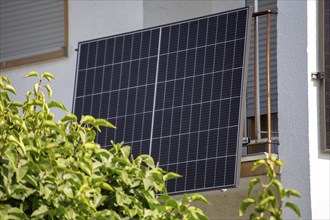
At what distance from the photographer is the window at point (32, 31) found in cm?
1435

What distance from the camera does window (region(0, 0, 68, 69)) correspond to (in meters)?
14.4

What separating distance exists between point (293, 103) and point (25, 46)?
4.33 m

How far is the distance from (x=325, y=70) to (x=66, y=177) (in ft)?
14.1

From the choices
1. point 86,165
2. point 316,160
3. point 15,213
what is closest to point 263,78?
point 316,160

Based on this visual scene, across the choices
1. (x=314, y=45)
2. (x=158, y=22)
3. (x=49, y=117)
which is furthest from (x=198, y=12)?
(x=49, y=117)

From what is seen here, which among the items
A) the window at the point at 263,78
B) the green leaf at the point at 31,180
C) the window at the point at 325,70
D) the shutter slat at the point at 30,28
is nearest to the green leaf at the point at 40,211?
the green leaf at the point at 31,180

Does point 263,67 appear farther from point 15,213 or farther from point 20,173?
point 15,213

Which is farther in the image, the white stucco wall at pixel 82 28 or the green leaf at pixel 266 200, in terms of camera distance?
the white stucco wall at pixel 82 28

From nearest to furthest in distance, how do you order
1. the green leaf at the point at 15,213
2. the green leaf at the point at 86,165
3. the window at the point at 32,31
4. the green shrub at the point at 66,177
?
1. the green leaf at the point at 15,213
2. the green shrub at the point at 66,177
3. the green leaf at the point at 86,165
4. the window at the point at 32,31

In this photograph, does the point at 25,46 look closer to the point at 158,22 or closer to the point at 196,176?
the point at 158,22

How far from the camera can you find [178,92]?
12.2 metres

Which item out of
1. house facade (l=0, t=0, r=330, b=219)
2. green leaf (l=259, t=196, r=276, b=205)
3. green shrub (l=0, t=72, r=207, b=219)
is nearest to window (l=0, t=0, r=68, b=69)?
house facade (l=0, t=0, r=330, b=219)

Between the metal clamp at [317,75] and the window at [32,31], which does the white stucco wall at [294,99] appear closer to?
the metal clamp at [317,75]

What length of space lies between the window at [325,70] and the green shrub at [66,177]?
3.26m
